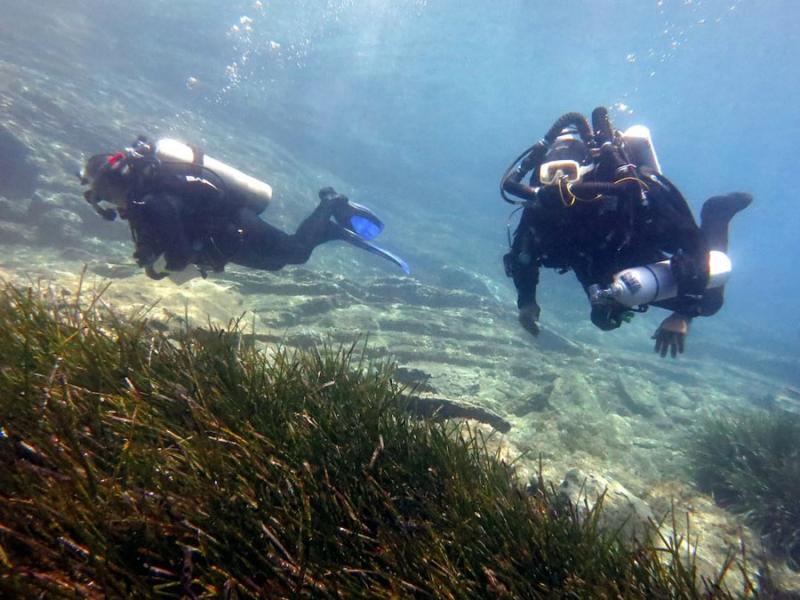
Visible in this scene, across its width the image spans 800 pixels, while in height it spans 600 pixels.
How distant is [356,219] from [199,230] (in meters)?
3.63

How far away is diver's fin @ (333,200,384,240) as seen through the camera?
897 centimetres

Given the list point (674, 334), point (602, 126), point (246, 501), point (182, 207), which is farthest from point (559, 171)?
point (182, 207)

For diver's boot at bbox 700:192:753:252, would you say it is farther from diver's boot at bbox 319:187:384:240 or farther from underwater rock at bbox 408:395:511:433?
diver's boot at bbox 319:187:384:240

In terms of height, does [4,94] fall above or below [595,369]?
above

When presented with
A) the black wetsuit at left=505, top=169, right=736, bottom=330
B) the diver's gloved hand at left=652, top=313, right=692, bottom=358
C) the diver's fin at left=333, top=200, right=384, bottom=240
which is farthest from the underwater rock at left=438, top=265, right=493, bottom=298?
the diver's gloved hand at left=652, top=313, right=692, bottom=358

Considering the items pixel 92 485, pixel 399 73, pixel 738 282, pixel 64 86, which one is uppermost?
pixel 399 73

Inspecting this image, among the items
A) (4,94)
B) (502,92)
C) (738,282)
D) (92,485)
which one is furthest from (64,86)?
(738,282)

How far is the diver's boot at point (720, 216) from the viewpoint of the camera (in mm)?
4688

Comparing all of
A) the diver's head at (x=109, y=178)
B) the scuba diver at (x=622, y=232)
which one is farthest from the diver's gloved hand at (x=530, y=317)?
the diver's head at (x=109, y=178)

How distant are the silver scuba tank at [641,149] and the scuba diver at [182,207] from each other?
5.39 meters

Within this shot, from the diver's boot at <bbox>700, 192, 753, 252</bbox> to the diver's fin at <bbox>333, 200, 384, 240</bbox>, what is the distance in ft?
19.3

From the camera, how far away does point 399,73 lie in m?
58.9

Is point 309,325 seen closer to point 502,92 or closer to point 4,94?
point 4,94

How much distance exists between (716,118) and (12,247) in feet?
296
